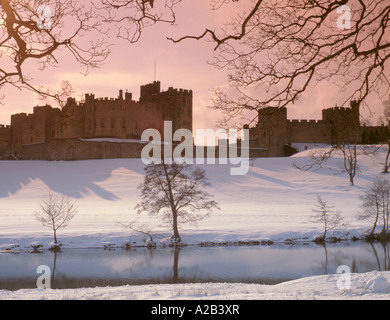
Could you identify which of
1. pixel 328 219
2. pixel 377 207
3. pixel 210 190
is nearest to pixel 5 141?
pixel 210 190

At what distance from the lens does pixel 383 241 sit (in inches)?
1293

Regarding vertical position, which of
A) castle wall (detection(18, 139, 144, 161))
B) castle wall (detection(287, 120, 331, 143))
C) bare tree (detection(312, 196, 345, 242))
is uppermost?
castle wall (detection(287, 120, 331, 143))

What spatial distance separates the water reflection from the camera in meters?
23.1

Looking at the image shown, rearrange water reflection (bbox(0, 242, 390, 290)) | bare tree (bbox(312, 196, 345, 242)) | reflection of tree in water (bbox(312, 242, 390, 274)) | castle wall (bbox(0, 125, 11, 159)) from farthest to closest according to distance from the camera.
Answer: castle wall (bbox(0, 125, 11, 159)) < bare tree (bbox(312, 196, 345, 242)) < reflection of tree in water (bbox(312, 242, 390, 274)) < water reflection (bbox(0, 242, 390, 290))

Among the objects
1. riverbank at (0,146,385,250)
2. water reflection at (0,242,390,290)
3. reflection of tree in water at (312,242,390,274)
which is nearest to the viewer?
water reflection at (0,242,390,290)

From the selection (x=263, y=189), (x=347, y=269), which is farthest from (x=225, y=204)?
(x=347, y=269)

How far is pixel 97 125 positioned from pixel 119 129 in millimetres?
3418

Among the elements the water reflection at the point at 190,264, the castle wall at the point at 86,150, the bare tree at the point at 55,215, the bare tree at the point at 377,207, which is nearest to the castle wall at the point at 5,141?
the castle wall at the point at 86,150

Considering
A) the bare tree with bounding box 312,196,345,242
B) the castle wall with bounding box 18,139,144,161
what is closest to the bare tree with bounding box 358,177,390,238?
the bare tree with bounding box 312,196,345,242

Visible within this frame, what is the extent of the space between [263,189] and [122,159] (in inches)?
912

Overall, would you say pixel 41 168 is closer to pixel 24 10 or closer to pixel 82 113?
pixel 82 113

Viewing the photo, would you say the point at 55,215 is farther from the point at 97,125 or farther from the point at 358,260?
the point at 97,125

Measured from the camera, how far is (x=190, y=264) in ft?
86.5

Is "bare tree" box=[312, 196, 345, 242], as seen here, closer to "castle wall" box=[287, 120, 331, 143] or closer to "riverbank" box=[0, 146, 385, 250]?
"riverbank" box=[0, 146, 385, 250]
